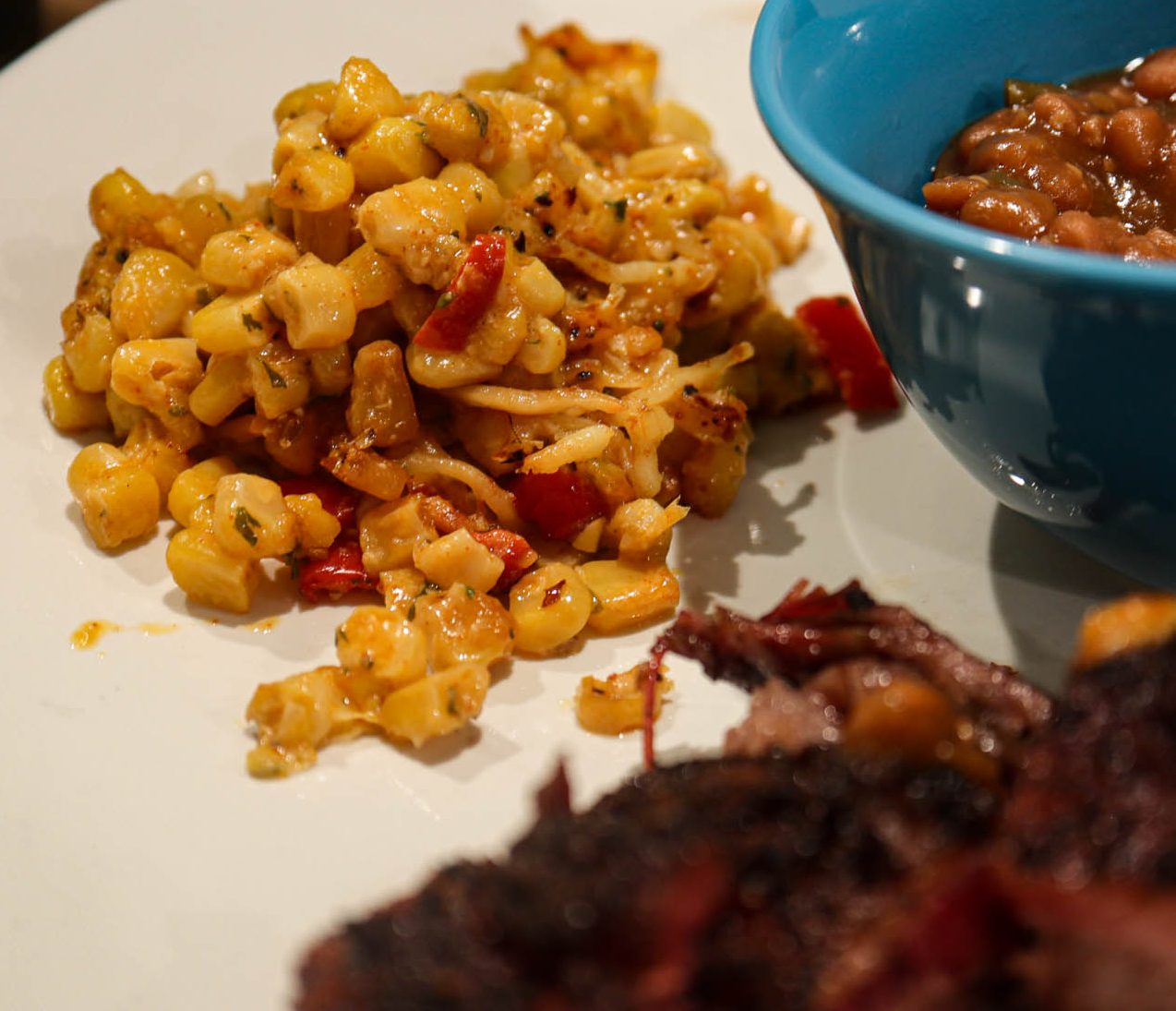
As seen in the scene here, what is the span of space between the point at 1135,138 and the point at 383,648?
1.54 metres

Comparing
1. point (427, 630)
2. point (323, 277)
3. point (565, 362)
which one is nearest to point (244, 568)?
point (427, 630)

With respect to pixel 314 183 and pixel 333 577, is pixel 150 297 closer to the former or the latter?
pixel 314 183

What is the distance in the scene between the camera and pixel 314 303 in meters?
2.51

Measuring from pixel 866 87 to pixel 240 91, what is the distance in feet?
5.57

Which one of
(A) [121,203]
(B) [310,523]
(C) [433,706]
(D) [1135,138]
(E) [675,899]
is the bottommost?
(C) [433,706]

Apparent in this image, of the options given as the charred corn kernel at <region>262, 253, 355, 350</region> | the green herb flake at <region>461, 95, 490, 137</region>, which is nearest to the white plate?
the charred corn kernel at <region>262, 253, 355, 350</region>

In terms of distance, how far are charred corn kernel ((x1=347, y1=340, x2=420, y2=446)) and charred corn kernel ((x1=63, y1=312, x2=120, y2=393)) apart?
54 centimetres

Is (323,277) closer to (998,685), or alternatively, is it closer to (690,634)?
(690,634)

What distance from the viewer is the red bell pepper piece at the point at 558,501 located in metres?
2.63

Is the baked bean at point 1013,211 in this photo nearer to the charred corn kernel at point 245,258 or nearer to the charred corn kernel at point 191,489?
the charred corn kernel at point 245,258

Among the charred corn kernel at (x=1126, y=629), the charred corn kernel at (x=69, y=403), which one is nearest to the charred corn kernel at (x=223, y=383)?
the charred corn kernel at (x=69, y=403)

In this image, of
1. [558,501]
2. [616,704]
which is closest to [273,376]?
[558,501]

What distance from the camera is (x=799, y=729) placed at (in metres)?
1.74

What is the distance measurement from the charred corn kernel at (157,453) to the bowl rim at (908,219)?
1.30m
